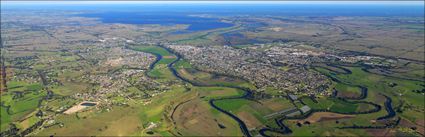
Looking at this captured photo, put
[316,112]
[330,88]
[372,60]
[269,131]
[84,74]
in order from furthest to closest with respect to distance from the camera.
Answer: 1. [372,60]
2. [84,74]
3. [330,88]
4. [316,112]
5. [269,131]

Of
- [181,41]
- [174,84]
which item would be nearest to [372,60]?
[174,84]

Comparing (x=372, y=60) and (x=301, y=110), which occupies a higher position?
(x=372, y=60)

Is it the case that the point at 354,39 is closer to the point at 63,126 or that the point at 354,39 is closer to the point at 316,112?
the point at 316,112

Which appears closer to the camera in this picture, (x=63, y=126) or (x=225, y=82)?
(x=63, y=126)

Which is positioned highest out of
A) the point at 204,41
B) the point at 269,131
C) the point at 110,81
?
the point at 204,41

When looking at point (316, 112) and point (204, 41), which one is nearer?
point (316, 112)

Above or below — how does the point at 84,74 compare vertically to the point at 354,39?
below

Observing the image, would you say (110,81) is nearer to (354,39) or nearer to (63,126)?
(63,126)

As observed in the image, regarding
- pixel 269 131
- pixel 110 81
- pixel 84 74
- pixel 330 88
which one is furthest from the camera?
pixel 84 74

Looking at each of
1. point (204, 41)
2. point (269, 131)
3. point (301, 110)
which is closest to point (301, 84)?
point (301, 110)
